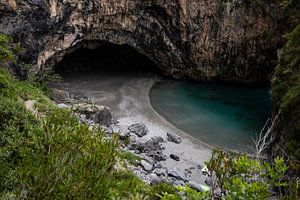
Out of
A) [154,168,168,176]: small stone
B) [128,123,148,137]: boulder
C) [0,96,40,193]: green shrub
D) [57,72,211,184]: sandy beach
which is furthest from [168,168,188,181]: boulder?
[0,96,40,193]: green shrub

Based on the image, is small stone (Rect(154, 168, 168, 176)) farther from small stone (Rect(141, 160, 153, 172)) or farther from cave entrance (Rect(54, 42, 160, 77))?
cave entrance (Rect(54, 42, 160, 77))

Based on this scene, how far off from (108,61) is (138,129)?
573 inches

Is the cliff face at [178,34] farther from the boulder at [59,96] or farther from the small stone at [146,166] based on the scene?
the small stone at [146,166]

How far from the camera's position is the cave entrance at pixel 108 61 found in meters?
33.8

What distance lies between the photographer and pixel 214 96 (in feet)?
99.8

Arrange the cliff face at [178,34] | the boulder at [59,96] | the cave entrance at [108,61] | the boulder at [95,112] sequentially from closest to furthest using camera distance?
the boulder at [95,112], the boulder at [59,96], the cliff face at [178,34], the cave entrance at [108,61]

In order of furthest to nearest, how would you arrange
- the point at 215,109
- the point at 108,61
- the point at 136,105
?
1. the point at 108,61
2. the point at 215,109
3. the point at 136,105

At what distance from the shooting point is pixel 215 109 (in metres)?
27.6

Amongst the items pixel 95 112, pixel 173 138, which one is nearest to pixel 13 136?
pixel 95 112

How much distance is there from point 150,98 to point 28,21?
966 cm

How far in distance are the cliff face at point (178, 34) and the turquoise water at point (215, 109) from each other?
1.66 m

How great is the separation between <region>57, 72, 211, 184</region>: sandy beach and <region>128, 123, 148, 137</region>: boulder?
0.27 m

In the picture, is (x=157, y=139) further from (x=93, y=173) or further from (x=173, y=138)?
(x=93, y=173)

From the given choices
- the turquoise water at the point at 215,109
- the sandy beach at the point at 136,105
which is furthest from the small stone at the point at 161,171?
the turquoise water at the point at 215,109
